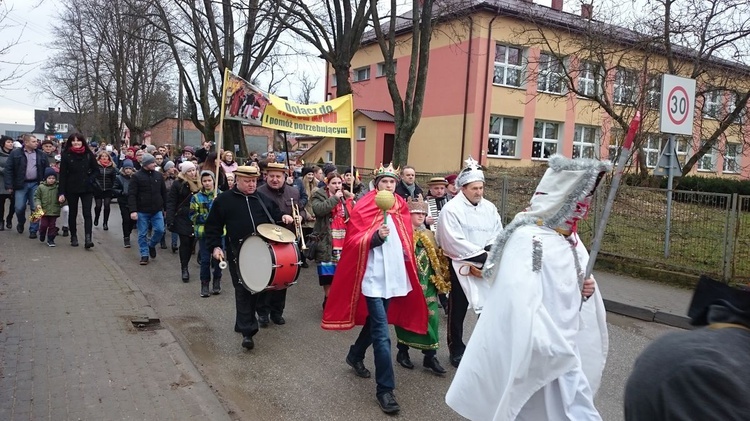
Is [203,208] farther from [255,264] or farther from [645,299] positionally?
[645,299]

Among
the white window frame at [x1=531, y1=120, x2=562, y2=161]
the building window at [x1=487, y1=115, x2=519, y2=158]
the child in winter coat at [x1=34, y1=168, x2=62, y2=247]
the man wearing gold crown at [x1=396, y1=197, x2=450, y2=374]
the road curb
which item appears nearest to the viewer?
the man wearing gold crown at [x1=396, y1=197, x2=450, y2=374]

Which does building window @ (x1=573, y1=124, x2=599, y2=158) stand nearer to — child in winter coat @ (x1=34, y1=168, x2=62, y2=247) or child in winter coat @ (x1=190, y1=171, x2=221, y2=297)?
child in winter coat @ (x1=190, y1=171, x2=221, y2=297)

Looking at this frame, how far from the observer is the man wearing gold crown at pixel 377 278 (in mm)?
4680

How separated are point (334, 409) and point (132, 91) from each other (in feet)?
129

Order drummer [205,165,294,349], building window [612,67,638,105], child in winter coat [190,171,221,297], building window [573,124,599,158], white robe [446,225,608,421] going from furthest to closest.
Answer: building window [573,124,599,158], building window [612,67,638,105], child in winter coat [190,171,221,297], drummer [205,165,294,349], white robe [446,225,608,421]

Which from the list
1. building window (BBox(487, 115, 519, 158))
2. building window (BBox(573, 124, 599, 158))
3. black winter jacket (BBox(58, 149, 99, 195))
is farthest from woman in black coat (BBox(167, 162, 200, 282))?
building window (BBox(573, 124, 599, 158))

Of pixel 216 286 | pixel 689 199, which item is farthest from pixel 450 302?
pixel 689 199

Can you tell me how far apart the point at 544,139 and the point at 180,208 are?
2258 centimetres

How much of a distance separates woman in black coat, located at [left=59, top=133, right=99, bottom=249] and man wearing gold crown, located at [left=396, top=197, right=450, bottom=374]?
705 centimetres

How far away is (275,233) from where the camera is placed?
5863 millimetres

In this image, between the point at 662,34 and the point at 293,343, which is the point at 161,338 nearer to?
the point at 293,343

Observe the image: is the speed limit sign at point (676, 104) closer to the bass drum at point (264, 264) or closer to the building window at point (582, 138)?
the bass drum at point (264, 264)

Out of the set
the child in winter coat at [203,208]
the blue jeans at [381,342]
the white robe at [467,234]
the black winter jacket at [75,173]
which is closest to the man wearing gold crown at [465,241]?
the white robe at [467,234]

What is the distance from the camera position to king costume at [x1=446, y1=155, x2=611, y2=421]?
2779 millimetres
